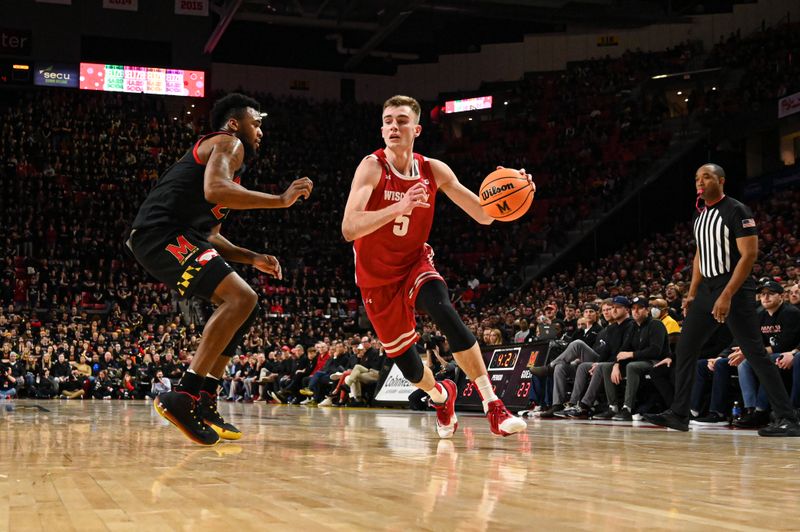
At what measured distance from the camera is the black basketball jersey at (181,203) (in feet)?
14.4

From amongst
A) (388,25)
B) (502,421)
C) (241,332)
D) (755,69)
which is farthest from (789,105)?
(241,332)

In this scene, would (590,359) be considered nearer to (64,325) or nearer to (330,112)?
(64,325)

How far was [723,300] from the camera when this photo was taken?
5.57m

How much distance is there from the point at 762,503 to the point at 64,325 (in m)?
20.8

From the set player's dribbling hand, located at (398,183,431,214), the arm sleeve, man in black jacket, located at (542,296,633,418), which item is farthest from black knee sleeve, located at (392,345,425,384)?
man in black jacket, located at (542,296,633,418)

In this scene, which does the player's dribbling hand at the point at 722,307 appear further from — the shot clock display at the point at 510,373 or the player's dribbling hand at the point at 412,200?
the shot clock display at the point at 510,373

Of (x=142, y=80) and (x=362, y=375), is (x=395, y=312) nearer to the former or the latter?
(x=362, y=375)

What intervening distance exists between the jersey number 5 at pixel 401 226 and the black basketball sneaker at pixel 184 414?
1515mm

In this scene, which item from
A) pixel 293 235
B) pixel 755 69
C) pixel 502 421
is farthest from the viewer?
pixel 293 235

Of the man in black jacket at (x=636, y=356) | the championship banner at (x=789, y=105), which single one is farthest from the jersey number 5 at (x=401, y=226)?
the championship banner at (x=789, y=105)

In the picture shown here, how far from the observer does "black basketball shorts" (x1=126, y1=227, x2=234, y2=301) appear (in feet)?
14.0

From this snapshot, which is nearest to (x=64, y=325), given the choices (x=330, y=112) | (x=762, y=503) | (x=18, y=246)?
(x=18, y=246)

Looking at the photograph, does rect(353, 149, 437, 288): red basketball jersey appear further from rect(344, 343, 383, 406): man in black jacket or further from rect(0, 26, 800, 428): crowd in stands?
rect(344, 343, 383, 406): man in black jacket

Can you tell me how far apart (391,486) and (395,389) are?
10997 mm
